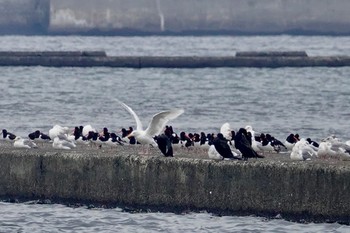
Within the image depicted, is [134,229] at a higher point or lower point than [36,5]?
lower

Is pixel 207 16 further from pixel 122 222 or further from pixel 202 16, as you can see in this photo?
pixel 122 222

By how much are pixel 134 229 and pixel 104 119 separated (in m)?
19.5

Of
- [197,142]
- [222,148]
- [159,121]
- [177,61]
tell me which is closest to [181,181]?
[222,148]

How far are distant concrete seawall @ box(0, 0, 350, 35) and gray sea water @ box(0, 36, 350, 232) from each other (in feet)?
145

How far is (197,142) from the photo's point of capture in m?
25.7

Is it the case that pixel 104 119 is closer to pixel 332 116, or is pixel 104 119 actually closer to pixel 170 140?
pixel 332 116

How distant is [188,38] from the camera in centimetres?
13100

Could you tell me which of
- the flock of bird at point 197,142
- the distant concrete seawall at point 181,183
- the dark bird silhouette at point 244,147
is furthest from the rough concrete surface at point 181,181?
the dark bird silhouette at point 244,147

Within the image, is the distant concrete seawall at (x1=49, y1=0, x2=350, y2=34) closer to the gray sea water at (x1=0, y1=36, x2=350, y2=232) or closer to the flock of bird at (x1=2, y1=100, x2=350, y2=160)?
the gray sea water at (x1=0, y1=36, x2=350, y2=232)

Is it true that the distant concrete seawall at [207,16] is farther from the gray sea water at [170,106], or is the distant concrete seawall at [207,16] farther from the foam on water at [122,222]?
the foam on water at [122,222]

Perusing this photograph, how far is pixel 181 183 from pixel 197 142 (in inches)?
112

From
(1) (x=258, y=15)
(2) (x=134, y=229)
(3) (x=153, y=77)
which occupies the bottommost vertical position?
(2) (x=134, y=229)

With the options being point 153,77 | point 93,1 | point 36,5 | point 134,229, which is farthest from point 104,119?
point 36,5

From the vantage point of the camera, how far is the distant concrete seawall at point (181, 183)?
21797 millimetres
